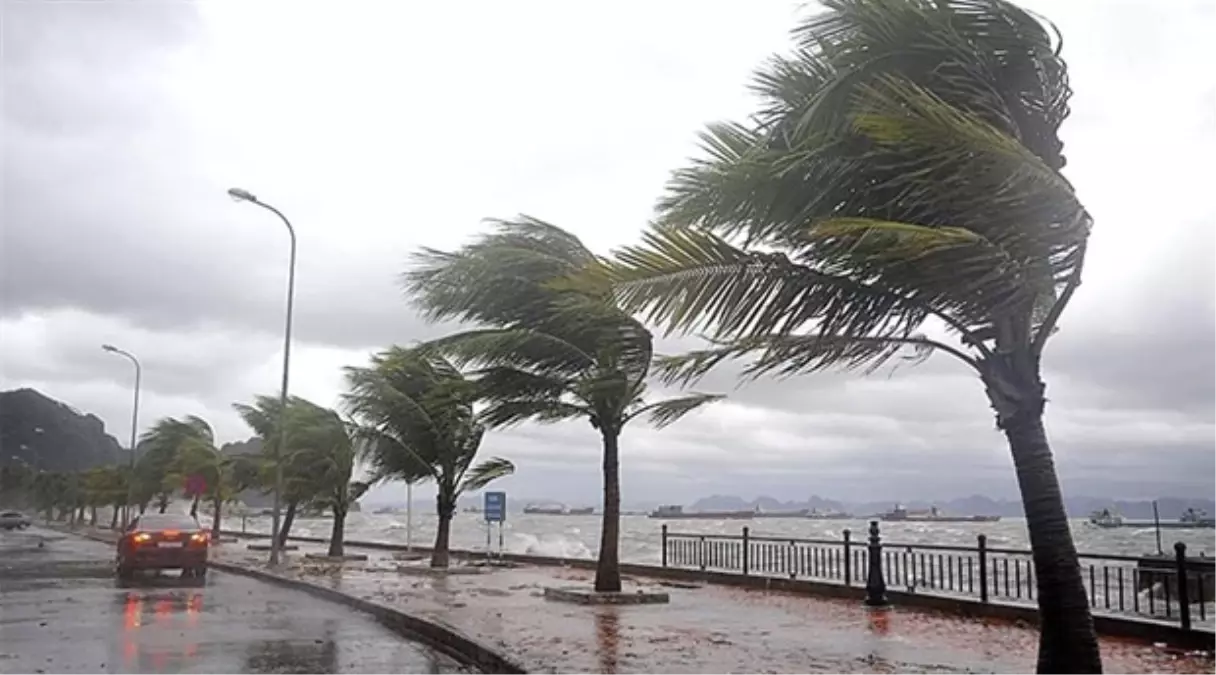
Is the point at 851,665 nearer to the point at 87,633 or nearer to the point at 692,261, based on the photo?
the point at 692,261

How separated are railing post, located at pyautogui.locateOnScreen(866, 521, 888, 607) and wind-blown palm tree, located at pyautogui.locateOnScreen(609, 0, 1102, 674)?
317 inches

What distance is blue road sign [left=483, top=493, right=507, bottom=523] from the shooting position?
29.2 m

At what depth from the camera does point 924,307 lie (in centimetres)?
842

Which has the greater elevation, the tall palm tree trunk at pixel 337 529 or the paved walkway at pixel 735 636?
the tall palm tree trunk at pixel 337 529

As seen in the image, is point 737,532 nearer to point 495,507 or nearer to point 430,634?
point 495,507

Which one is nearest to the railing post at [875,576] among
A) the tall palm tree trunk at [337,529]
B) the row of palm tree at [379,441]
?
the row of palm tree at [379,441]

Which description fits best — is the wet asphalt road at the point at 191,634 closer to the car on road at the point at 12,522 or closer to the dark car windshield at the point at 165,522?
the dark car windshield at the point at 165,522

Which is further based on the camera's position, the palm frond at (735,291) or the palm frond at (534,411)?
the palm frond at (534,411)

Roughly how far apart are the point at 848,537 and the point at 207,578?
14.9m

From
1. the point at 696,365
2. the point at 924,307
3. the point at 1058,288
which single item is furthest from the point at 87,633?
the point at 1058,288

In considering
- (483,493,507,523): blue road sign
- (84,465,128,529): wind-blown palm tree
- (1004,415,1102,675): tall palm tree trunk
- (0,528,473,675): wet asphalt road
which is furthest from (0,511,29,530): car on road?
(1004,415,1102,675): tall palm tree trunk

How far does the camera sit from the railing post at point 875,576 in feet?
54.4

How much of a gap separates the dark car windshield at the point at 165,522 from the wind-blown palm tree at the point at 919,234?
20171 mm

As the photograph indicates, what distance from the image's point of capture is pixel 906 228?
7234 mm
